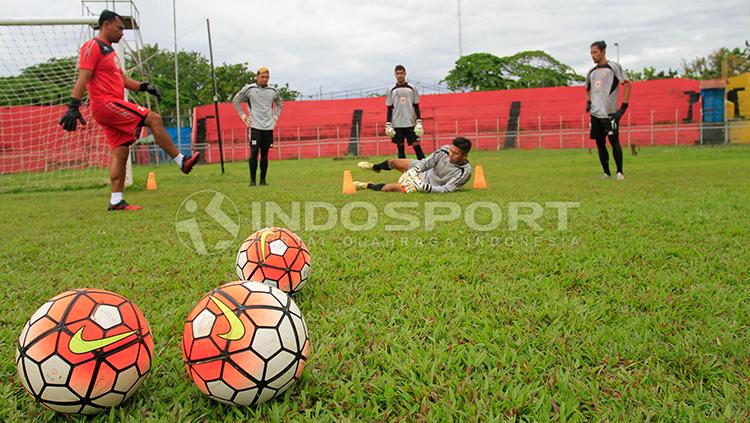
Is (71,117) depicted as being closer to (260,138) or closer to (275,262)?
(260,138)

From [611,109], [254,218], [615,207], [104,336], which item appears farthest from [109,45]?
[611,109]

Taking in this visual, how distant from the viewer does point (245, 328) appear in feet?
5.61

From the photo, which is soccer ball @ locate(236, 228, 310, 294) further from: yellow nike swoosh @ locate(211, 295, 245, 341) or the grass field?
yellow nike swoosh @ locate(211, 295, 245, 341)

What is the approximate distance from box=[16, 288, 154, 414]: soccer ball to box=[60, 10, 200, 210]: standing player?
4.95m

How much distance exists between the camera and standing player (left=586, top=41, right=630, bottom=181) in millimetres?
8773

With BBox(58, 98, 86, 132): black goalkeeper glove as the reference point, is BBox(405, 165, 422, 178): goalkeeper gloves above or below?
below

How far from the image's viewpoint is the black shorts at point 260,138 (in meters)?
9.59

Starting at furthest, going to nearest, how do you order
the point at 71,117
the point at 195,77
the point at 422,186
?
the point at 195,77 < the point at 422,186 < the point at 71,117

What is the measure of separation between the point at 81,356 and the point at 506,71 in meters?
56.3

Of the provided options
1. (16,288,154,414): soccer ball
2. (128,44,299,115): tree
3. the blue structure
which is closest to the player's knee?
(16,288,154,414): soccer ball

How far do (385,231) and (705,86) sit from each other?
35768 mm

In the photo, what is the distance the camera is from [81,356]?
1619 millimetres

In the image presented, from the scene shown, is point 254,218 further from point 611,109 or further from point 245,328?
point 611,109

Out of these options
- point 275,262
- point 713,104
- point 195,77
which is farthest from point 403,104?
point 195,77
